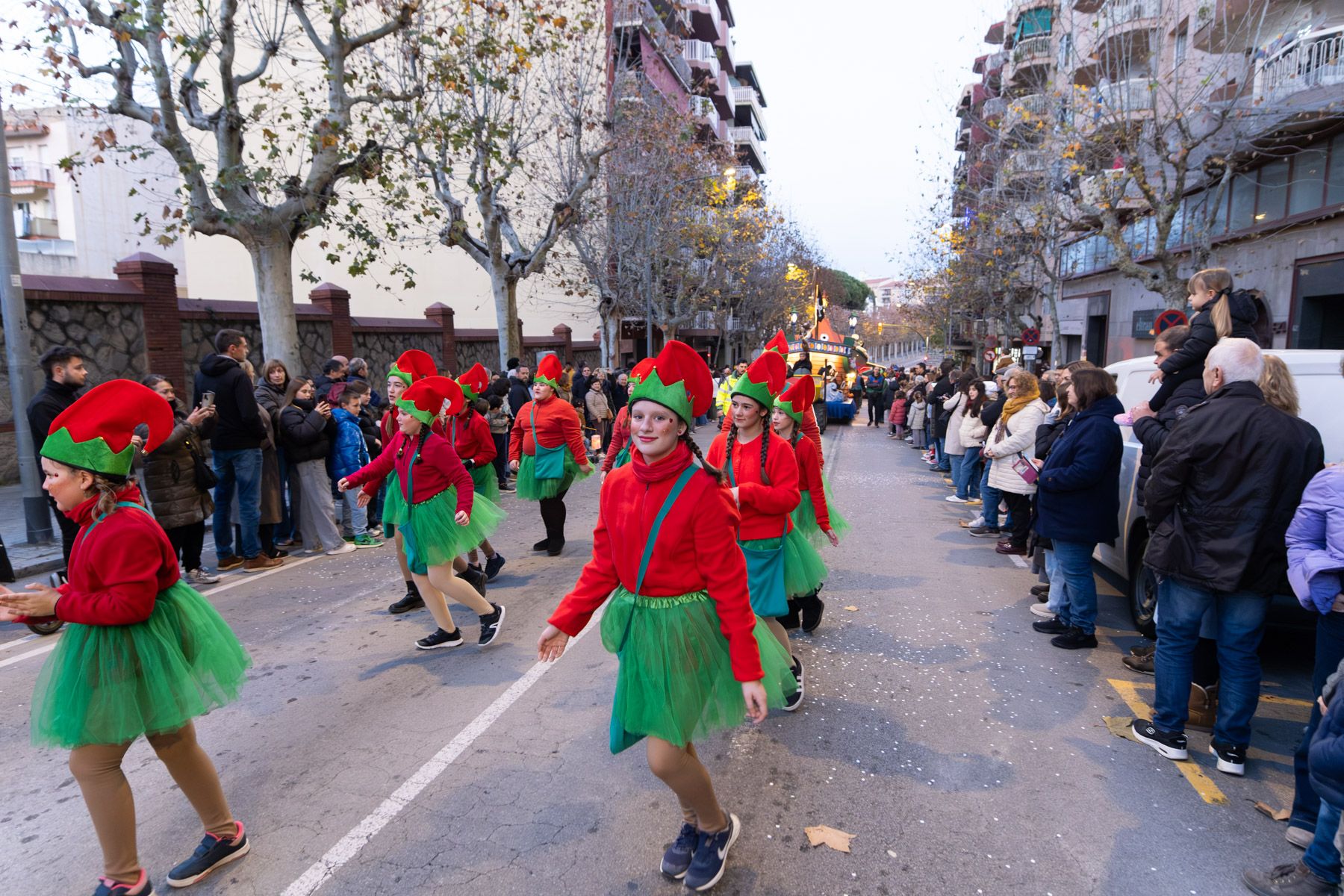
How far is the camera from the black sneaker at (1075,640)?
18.4 feet

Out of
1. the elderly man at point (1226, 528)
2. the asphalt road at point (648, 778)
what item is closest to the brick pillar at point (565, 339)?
the asphalt road at point (648, 778)

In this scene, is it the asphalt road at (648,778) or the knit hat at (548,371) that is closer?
the asphalt road at (648,778)

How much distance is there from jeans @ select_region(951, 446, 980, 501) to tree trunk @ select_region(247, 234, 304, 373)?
9.63 metres

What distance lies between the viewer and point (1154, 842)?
334 cm

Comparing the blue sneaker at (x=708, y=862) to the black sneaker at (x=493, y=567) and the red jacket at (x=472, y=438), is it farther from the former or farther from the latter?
the black sneaker at (x=493, y=567)

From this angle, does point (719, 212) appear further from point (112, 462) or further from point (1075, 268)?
point (112, 462)

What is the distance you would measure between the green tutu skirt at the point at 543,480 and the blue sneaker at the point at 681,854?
508cm

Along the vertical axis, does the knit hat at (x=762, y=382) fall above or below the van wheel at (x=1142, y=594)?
above

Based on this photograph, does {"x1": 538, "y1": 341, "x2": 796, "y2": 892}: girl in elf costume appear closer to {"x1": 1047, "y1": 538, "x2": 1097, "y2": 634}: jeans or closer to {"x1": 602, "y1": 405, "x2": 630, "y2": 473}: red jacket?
{"x1": 1047, "y1": 538, "x2": 1097, "y2": 634}: jeans

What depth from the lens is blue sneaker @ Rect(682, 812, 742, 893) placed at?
3.02 m

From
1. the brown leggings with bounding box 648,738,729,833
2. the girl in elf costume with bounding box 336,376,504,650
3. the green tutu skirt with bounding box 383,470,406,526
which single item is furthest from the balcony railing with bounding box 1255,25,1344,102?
the brown leggings with bounding box 648,738,729,833

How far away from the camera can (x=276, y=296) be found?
10.9 meters

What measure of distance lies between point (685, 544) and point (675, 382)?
23.8 inches

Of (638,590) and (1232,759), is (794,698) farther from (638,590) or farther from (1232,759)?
(1232,759)
